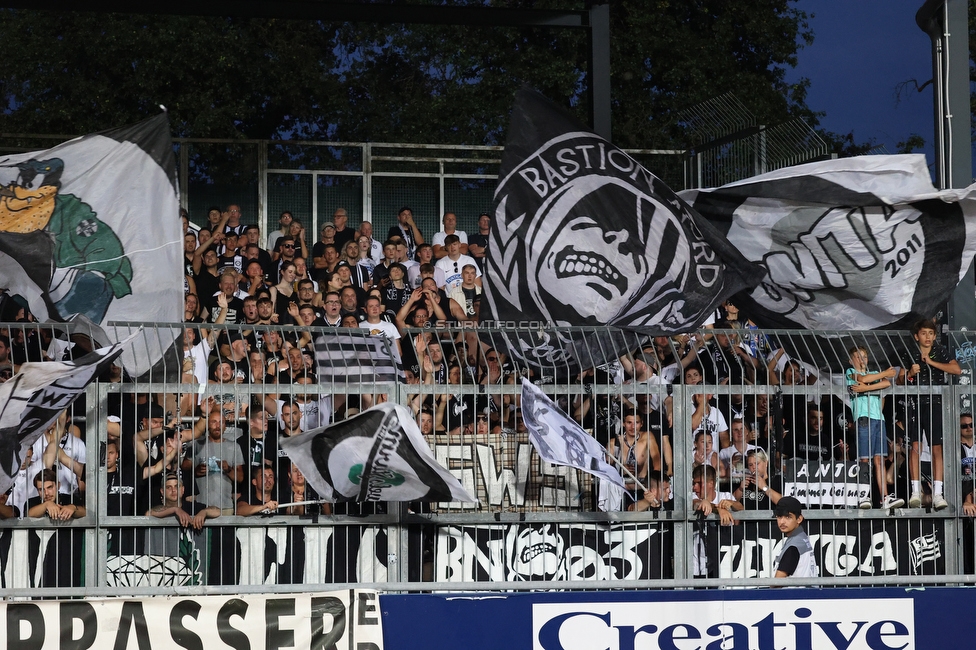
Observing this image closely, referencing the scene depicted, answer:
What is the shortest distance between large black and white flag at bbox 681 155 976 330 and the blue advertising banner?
3436 mm

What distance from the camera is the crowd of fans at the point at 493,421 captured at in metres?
10.1

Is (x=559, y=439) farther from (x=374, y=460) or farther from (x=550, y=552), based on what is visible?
(x=374, y=460)

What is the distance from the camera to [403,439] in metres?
9.50

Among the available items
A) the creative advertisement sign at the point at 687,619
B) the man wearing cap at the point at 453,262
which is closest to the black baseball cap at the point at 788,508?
the creative advertisement sign at the point at 687,619

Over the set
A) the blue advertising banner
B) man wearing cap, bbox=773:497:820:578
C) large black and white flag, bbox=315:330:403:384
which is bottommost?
the blue advertising banner

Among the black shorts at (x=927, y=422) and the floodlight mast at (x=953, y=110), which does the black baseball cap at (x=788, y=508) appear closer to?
the black shorts at (x=927, y=422)

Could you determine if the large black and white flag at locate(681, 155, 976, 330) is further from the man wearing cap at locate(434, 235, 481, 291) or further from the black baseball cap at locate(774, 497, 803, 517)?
the man wearing cap at locate(434, 235, 481, 291)

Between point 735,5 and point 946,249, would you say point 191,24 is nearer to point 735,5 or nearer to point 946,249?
point 735,5

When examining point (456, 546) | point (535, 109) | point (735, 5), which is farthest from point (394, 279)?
point (735, 5)

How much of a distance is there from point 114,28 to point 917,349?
2002 cm

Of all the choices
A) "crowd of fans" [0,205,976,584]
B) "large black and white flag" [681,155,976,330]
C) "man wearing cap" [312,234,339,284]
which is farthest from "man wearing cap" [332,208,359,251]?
"large black and white flag" [681,155,976,330]

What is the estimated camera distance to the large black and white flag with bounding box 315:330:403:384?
10375 millimetres

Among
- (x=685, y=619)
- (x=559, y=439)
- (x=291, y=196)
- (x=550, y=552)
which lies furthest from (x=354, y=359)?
(x=291, y=196)

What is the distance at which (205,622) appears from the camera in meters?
8.14
